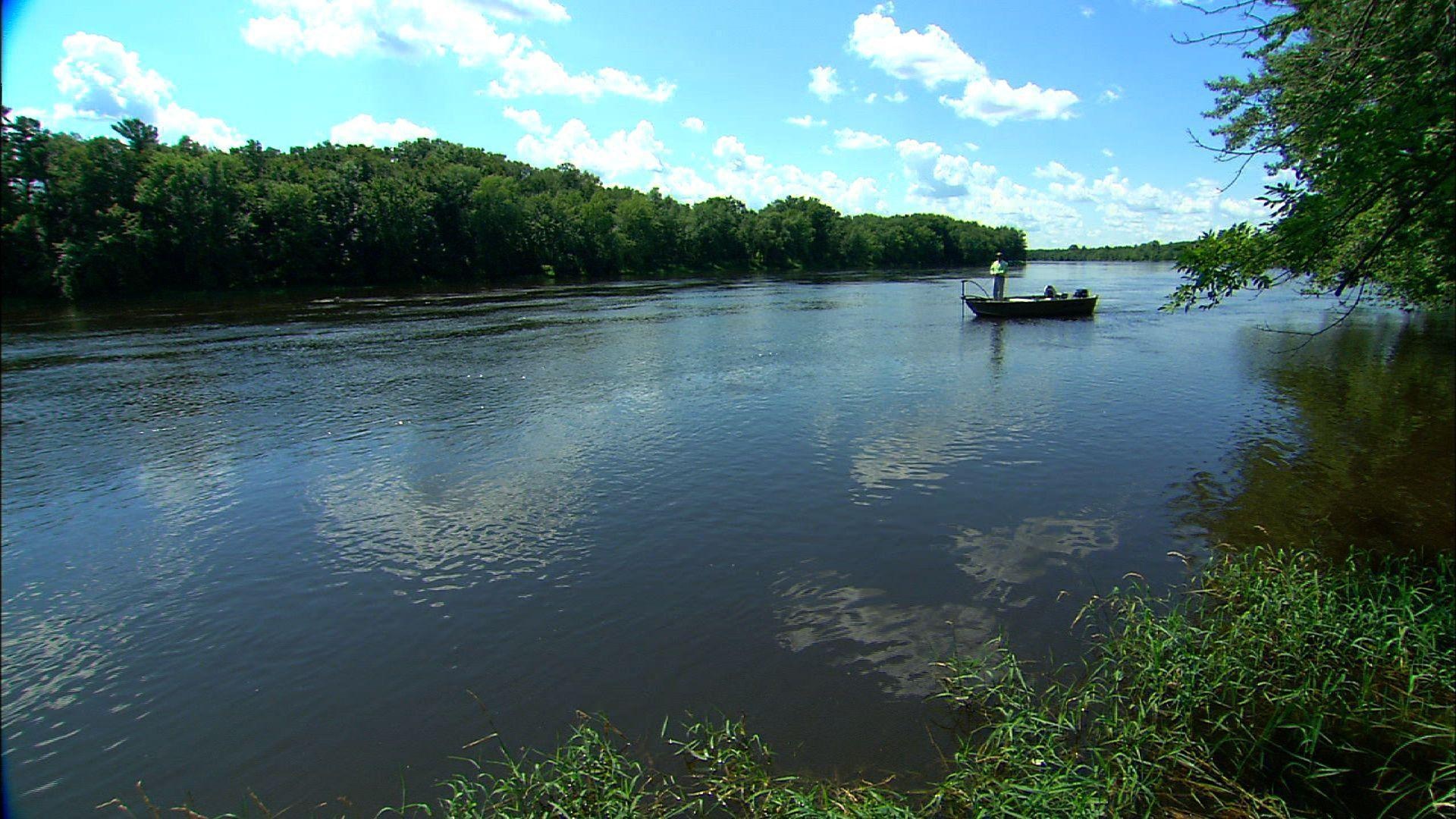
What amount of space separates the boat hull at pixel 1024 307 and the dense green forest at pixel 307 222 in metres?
61.0

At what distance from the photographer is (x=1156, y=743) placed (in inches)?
235

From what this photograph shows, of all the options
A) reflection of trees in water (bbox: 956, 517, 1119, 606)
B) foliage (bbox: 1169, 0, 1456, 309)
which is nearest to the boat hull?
foliage (bbox: 1169, 0, 1456, 309)

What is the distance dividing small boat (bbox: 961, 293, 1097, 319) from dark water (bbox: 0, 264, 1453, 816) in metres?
16.5

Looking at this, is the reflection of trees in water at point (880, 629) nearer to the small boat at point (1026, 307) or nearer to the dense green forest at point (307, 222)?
the small boat at point (1026, 307)

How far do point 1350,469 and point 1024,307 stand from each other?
99.9 ft

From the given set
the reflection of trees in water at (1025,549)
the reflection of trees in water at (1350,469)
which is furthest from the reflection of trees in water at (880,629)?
the reflection of trees in water at (1350,469)

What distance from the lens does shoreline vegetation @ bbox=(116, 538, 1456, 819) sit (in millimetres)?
5344

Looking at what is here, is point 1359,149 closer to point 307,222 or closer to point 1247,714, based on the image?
point 1247,714

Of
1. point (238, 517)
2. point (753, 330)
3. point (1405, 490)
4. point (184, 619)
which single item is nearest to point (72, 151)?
point (753, 330)

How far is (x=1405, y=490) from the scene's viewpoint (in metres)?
12.3

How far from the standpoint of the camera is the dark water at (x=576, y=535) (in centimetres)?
722

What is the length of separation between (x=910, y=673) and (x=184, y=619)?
956 centimetres

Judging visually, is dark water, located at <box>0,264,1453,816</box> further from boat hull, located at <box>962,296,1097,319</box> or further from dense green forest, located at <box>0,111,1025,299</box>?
dense green forest, located at <box>0,111,1025,299</box>

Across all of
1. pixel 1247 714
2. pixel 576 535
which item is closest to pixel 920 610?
pixel 1247 714
